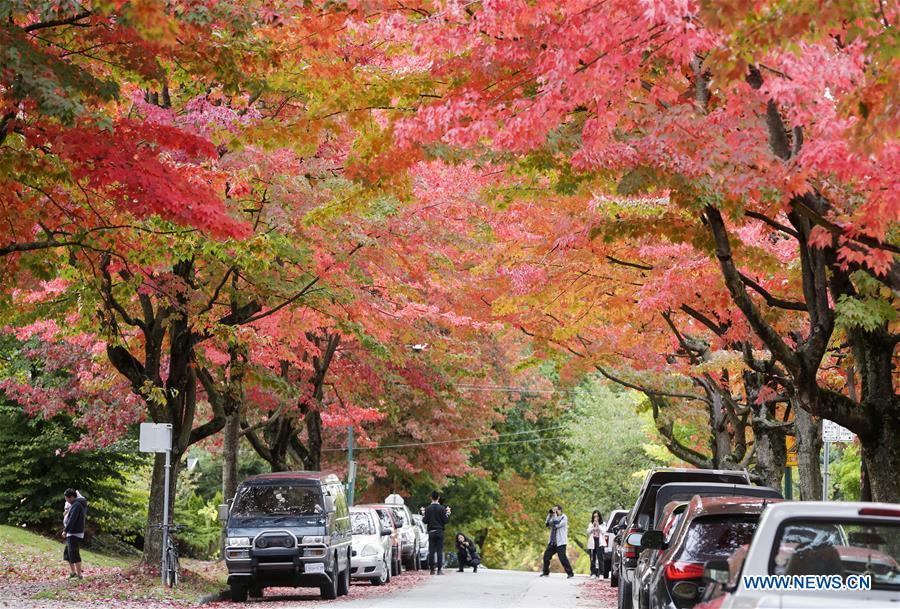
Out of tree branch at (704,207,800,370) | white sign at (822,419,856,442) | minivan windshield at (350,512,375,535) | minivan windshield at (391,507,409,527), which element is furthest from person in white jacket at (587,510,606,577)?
tree branch at (704,207,800,370)

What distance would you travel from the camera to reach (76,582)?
69.0 feet

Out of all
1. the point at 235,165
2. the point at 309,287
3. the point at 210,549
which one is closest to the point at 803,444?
the point at 309,287

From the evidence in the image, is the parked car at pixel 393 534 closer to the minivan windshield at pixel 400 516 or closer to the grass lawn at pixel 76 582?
the minivan windshield at pixel 400 516

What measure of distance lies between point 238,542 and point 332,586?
6.12 ft

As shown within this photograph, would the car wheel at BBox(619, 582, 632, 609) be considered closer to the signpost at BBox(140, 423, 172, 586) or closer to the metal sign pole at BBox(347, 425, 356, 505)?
the signpost at BBox(140, 423, 172, 586)

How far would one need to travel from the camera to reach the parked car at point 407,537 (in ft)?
114

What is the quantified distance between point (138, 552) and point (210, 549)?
18.3 ft

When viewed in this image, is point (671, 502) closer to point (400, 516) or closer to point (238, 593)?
point (238, 593)

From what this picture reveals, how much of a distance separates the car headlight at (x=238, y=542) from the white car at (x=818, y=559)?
14615 millimetres

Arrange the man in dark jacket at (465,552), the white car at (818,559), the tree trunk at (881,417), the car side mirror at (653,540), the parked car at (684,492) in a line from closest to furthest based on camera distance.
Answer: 1. the white car at (818,559)
2. the car side mirror at (653,540)
3. the tree trunk at (881,417)
4. the parked car at (684,492)
5. the man in dark jacket at (465,552)

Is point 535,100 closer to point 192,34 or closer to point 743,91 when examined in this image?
point 743,91

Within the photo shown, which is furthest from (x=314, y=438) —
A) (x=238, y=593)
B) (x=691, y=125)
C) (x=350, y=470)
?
(x=691, y=125)

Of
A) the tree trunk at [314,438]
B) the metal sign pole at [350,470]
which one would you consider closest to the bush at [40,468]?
the tree trunk at [314,438]

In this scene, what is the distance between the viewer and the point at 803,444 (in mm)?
22656
